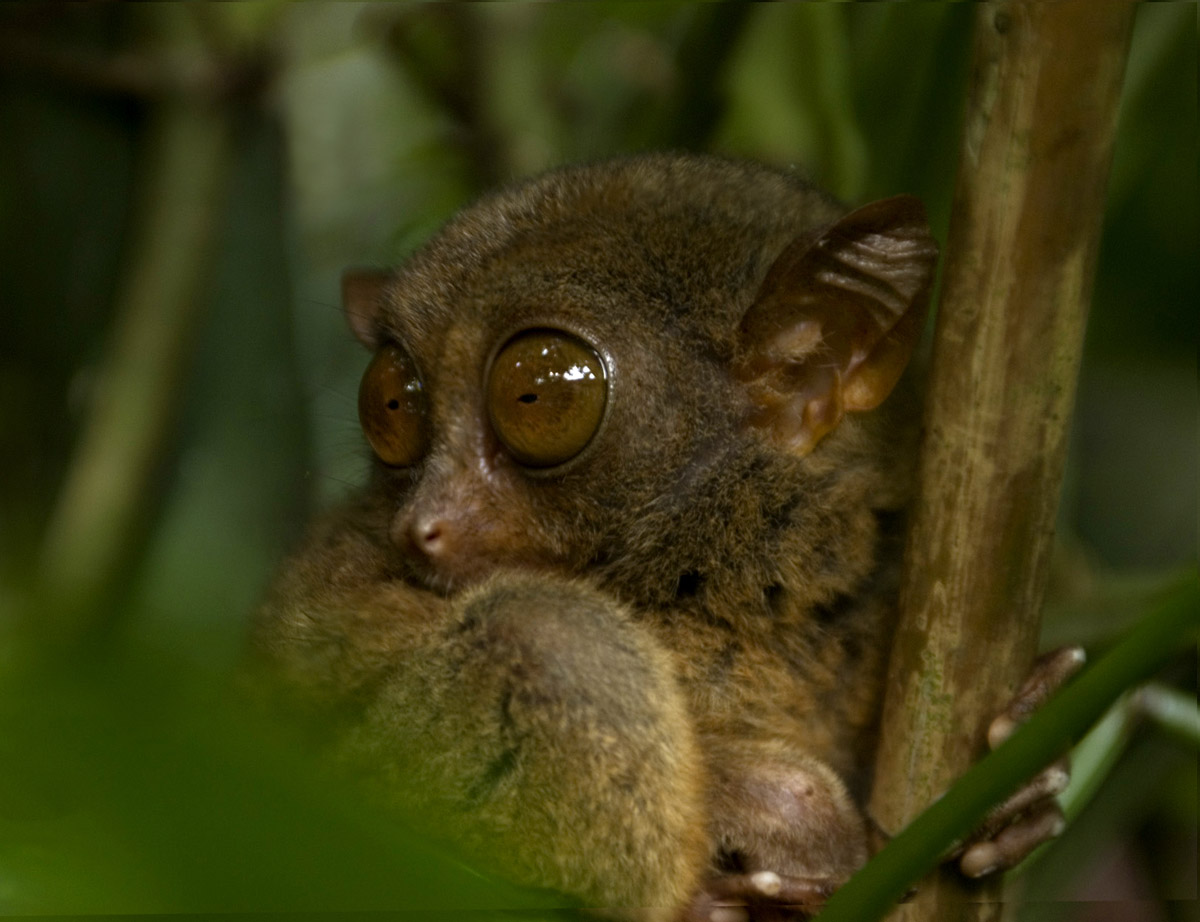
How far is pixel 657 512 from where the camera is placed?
6.25 feet

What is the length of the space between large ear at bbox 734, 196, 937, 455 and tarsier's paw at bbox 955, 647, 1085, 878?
0.47m

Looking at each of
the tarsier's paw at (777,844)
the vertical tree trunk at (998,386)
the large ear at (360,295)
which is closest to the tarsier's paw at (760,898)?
the tarsier's paw at (777,844)

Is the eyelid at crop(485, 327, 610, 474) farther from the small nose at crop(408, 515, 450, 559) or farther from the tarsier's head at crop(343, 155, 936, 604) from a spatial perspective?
the small nose at crop(408, 515, 450, 559)

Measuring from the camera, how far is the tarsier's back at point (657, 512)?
1681 millimetres

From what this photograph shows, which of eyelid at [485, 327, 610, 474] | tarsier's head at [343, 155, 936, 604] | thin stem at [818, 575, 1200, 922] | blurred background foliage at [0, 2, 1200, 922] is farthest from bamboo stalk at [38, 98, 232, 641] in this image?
thin stem at [818, 575, 1200, 922]

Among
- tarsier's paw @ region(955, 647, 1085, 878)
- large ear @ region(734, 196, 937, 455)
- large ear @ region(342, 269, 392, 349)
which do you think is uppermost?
large ear @ region(342, 269, 392, 349)

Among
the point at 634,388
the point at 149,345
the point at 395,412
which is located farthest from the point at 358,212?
the point at 634,388

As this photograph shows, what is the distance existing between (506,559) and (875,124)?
1728mm

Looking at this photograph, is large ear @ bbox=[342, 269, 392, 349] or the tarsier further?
large ear @ bbox=[342, 269, 392, 349]

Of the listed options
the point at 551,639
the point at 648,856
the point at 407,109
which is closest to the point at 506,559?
the point at 551,639

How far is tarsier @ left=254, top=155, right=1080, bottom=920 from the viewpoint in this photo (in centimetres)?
165

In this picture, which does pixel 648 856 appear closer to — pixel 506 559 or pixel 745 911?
pixel 745 911

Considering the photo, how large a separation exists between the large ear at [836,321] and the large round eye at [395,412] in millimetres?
501

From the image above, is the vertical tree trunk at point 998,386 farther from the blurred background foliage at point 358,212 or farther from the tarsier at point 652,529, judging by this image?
the blurred background foliage at point 358,212
